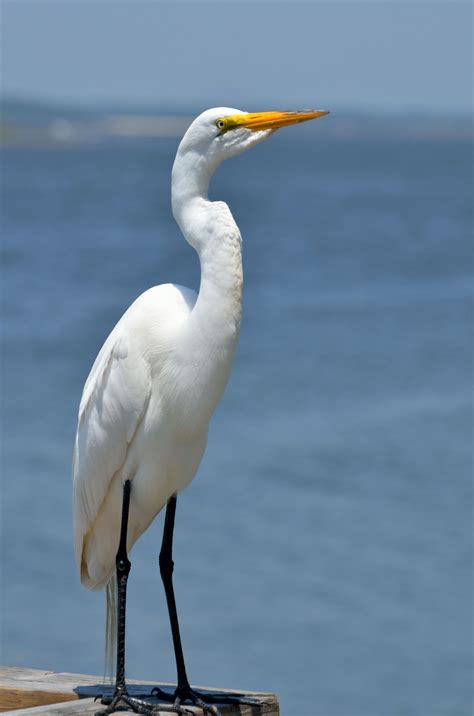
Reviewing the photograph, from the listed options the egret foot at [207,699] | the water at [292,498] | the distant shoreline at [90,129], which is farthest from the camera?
the distant shoreline at [90,129]

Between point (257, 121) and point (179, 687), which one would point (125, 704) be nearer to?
point (179, 687)

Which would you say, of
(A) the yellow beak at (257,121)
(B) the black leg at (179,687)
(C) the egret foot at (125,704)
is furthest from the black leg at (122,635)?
(A) the yellow beak at (257,121)

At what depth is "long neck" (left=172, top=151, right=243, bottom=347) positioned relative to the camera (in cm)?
356

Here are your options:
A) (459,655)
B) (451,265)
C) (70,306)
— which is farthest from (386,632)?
(451,265)

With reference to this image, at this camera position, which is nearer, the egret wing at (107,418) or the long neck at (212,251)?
the long neck at (212,251)

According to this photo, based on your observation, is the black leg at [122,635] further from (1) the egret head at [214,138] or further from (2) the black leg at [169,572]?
(1) the egret head at [214,138]

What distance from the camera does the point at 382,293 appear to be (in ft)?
59.2

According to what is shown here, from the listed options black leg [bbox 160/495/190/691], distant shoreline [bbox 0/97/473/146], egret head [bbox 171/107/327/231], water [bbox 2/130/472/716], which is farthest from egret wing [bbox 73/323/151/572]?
distant shoreline [bbox 0/97/473/146]

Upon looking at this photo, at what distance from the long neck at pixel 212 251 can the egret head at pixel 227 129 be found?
0.12ft

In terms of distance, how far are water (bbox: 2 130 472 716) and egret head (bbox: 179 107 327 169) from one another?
308 centimetres

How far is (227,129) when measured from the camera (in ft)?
11.9

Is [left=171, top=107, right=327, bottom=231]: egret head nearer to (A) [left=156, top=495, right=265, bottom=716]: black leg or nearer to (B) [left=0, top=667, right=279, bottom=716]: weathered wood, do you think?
(A) [left=156, top=495, right=265, bottom=716]: black leg

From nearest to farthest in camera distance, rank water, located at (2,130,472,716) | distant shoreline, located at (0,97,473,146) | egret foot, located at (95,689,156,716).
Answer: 1. egret foot, located at (95,689,156,716)
2. water, located at (2,130,472,716)
3. distant shoreline, located at (0,97,473,146)

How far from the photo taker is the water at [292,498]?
646 cm
